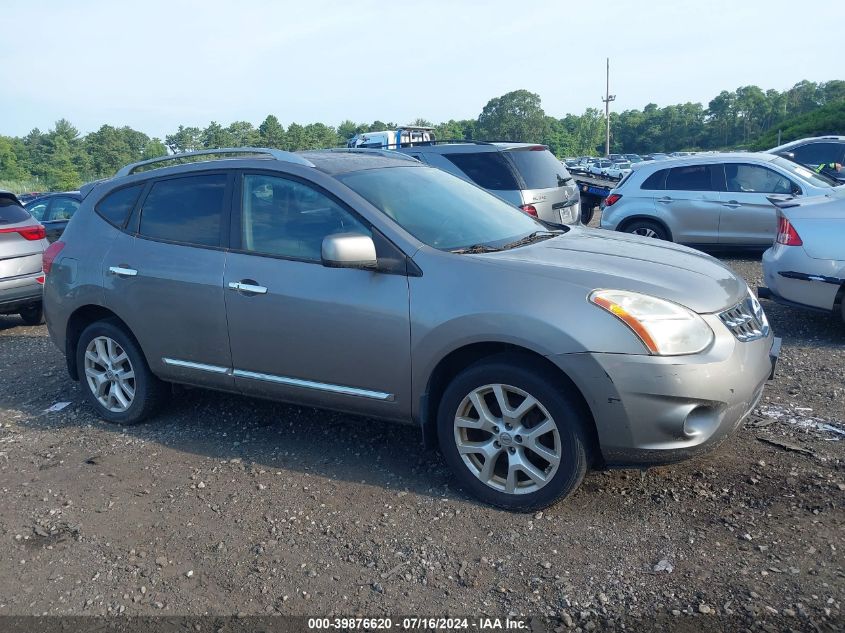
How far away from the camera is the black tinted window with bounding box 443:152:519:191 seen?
902cm

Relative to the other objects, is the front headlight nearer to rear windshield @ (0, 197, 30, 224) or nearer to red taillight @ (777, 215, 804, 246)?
red taillight @ (777, 215, 804, 246)

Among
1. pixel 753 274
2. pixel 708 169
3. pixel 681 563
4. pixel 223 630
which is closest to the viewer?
pixel 223 630

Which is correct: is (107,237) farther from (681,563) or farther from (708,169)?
(708,169)

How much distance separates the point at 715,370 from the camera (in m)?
3.37

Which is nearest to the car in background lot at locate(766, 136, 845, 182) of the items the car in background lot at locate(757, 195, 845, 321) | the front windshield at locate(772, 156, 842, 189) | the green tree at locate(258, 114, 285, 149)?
the front windshield at locate(772, 156, 842, 189)

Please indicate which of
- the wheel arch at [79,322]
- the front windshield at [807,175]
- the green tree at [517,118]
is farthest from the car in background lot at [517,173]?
the green tree at [517,118]

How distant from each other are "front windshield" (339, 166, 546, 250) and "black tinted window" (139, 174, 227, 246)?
0.88 metres

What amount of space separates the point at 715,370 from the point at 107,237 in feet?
12.9

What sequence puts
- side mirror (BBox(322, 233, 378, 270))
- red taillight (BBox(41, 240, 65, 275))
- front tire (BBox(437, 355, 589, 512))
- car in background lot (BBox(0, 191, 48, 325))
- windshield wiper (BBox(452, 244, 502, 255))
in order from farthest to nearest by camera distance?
1. car in background lot (BBox(0, 191, 48, 325))
2. red taillight (BBox(41, 240, 65, 275))
3. windshield wiper (BBox(452, 244, 502, 255))
4. side mirror (BBox(322, 233, 378, 270))
5. front tire (BBox(437, 355, 589, 512))

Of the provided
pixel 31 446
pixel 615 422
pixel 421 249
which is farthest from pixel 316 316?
pixel 31 446

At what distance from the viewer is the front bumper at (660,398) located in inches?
130

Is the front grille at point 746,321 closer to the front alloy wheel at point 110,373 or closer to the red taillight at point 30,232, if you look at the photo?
the front alloy wheel at point 110,373

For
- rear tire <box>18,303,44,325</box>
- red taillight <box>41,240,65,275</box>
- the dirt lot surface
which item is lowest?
the dirt lot surface

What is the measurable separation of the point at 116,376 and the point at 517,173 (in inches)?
219
